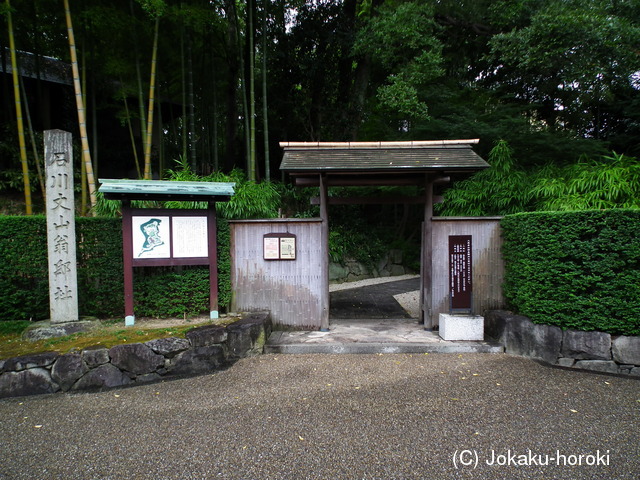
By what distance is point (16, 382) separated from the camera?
3.57 meters

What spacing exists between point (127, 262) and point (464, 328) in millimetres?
4960

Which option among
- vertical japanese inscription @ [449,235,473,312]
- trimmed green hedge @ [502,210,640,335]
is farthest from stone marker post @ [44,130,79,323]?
trimmed green hedge @ [502,210,640,335]

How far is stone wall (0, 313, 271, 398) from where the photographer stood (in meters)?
3.60

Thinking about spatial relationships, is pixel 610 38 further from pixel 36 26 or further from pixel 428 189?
pixel 36 26

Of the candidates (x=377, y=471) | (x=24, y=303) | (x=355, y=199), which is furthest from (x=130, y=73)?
(x=377, y=471)

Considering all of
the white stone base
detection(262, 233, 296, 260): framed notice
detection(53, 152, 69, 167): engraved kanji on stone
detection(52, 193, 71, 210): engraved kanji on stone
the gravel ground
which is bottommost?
the gravel ground

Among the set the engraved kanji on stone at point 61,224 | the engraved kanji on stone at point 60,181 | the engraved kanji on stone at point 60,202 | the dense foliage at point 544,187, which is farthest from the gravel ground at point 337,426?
the dense foliage at point 544,187

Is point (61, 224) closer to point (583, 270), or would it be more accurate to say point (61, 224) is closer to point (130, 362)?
point (130, 362)

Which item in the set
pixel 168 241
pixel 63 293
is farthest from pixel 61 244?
pixel 168 241

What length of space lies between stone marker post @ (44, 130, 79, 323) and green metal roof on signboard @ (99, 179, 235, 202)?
0.55 m

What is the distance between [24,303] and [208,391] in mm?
3369

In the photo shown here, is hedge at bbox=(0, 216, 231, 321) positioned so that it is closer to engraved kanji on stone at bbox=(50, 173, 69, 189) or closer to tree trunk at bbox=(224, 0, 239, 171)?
engraved kanji on stone at bbox=(50, 173, 69, 189)

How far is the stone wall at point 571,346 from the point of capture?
402 centimetres

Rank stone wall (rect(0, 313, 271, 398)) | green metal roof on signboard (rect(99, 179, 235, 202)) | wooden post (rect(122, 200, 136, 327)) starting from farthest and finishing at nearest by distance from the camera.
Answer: wooden post (rect(122, 200, 136, 327))
green metal roof on signboard (rect(99, 179, 235, 202))
stone wall (rect(0, 313, 271, 398))
